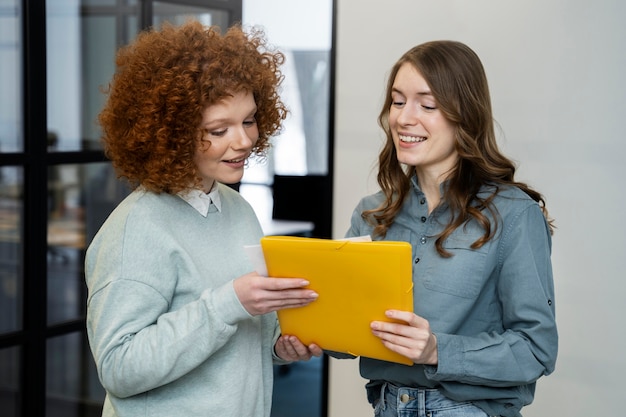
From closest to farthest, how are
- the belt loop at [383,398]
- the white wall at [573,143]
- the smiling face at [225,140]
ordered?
1. the smiling face at [225,140]
2. the belt loop at [383,398]
3. the white wall at [573,143]

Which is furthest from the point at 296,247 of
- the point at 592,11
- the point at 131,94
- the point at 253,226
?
the point at 592,11

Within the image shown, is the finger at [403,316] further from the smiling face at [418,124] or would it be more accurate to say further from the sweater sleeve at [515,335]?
the smiling face at [418,124]

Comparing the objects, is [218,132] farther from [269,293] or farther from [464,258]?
[464,258]

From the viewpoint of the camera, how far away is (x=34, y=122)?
252cm

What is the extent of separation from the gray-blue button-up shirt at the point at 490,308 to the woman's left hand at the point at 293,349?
0.15 metres

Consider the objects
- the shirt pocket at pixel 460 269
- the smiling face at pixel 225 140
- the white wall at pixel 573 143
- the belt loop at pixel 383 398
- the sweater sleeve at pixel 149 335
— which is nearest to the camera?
the sweater sleeve at pixel 149 335

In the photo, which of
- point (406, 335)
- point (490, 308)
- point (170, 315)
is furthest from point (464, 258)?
point (170, 315)

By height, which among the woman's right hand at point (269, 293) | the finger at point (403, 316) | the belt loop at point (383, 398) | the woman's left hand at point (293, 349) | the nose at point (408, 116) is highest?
the nose at point (408, 116)

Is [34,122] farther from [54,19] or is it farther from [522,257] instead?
[522,257]

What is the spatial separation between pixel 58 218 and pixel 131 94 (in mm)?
1361

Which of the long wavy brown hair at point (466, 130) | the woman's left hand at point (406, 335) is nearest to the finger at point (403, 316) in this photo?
the woman's left hand at point (406, 335)

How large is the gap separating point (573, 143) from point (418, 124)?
1.26m

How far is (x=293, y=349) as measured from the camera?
5.97ft

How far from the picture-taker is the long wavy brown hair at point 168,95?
63.6 inches
